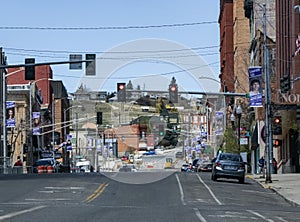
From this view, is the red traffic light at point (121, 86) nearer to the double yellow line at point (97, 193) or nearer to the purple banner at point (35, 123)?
the double yellow line at point (97, 193)

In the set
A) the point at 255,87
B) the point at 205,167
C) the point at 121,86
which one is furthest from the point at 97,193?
the point at 205,167

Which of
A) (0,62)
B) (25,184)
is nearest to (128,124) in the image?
(25,184)

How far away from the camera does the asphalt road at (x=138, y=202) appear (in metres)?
20.3

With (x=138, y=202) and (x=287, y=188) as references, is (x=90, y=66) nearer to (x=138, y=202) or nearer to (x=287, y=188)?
(x=138, y=202)

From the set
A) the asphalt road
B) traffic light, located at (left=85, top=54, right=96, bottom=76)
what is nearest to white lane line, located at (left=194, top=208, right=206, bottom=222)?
the asphalt road

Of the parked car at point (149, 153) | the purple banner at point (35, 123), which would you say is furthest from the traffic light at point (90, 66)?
the purple banner at point (35, 123)

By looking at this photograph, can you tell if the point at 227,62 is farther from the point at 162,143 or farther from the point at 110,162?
the point at 162,143

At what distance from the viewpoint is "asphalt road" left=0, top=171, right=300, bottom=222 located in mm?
20344

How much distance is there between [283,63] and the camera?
2510 inches

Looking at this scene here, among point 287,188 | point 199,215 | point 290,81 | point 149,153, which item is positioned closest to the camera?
point 199,215

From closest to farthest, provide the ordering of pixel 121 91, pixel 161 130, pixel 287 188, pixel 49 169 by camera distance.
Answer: pixel 287 188
pixel 121 91
pixel 161 130
pixel 49 169

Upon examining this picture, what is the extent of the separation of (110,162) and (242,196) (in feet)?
184

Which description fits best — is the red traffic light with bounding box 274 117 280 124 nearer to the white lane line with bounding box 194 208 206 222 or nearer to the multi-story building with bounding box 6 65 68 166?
the white lane line with bounding box 194 208 206 222

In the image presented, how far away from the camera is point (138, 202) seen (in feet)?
86.3
